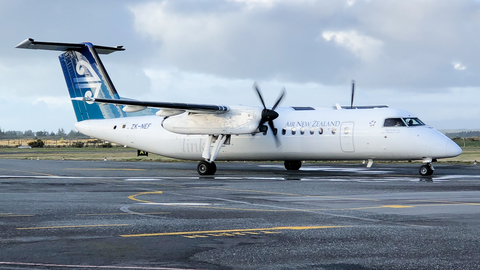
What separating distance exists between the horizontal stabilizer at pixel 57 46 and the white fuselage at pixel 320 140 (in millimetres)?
6124

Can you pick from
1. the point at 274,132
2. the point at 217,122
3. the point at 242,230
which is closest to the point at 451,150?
the point at 274,132

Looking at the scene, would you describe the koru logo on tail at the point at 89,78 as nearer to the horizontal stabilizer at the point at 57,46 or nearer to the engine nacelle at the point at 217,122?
the horizontal stabilizer at the point at 57,46

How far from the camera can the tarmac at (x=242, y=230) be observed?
7609mm

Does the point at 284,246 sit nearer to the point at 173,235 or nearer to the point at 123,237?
the point at 173,235

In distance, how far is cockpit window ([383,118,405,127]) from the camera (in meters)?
27.4

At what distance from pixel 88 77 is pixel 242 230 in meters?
28.0

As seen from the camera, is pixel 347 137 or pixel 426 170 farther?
pixel 347 137

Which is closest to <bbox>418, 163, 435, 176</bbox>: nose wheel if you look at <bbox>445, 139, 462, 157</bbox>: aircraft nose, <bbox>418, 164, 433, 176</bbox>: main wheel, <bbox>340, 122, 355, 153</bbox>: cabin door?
<bbox>418, 164, 433, 176</bbox>: main wheel

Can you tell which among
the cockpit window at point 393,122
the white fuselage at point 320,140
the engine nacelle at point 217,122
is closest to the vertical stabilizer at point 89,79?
the white fuselage at point 320,140

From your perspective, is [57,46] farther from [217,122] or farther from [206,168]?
[206,168]

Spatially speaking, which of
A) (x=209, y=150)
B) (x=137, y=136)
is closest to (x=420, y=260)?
(x=209, y=150)

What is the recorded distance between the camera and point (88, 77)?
118ft

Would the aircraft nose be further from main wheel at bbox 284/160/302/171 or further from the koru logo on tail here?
the koru logo on tail

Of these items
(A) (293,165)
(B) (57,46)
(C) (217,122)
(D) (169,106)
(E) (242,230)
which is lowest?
(E) (242,230)
